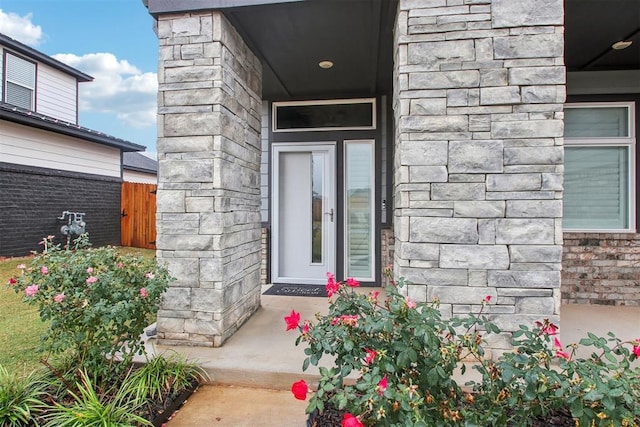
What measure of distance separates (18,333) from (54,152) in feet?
18.0

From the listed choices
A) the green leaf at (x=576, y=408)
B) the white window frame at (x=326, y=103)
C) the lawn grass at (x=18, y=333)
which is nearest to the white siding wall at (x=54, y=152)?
the lawn grass at (x=18, y=333)

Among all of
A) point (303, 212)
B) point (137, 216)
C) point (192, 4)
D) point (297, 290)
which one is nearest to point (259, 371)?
point (297, 290)

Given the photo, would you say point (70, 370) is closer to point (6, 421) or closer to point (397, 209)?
point (6, 421)

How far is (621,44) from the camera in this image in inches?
134

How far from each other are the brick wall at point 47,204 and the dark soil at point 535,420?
7139mm

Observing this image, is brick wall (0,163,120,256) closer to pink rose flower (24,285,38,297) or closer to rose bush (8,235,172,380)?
rose bush (8,235,172,380)

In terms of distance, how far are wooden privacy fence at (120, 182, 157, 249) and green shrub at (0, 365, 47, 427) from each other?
22.7 feet

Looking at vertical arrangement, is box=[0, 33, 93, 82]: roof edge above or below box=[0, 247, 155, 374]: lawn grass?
above

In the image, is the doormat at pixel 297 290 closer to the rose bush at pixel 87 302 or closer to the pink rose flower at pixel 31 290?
the rose bush at pixel 87 302

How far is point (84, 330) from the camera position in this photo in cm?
216

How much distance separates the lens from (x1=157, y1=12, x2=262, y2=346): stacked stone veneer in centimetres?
286

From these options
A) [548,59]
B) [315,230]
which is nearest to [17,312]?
[315,230]

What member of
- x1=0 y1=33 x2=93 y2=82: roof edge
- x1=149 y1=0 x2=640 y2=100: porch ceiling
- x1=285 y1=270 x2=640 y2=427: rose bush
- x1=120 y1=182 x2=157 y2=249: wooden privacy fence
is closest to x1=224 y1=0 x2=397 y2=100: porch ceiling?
x1=149 y1=0 x2=640 y2=100: porch ceiling

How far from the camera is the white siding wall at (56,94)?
891cm
